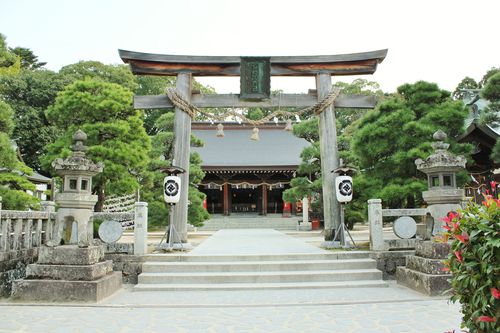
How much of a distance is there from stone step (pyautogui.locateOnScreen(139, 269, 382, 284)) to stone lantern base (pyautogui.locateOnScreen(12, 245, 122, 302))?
3.71 feet

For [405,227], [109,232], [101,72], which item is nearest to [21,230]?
[109,232]

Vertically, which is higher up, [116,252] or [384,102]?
[384,102]

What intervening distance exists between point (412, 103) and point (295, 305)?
685cm

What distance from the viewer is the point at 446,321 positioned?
16.1ft

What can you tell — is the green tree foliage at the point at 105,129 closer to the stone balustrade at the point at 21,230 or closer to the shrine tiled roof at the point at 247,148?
the stone balustrade at the point at 21,230

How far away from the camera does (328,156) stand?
35.4 feet

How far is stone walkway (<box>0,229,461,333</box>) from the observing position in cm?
471

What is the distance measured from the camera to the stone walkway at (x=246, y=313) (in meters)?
4.71

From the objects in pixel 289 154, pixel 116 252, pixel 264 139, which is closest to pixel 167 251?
pixel 116 252

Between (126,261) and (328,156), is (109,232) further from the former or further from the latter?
(328,156)

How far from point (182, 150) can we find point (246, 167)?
54.0 ft

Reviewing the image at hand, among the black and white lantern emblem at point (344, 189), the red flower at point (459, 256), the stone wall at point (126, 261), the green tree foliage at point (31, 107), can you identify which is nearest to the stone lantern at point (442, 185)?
the black and white lantern emblem at point (344, 189)

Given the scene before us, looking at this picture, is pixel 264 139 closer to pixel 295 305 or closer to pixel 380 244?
pixel 380 244

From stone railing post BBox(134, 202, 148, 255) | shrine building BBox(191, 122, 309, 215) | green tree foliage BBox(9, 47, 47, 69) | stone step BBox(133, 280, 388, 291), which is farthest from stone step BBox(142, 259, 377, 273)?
green tree foliage BBox(9, 47, 47, 69)
